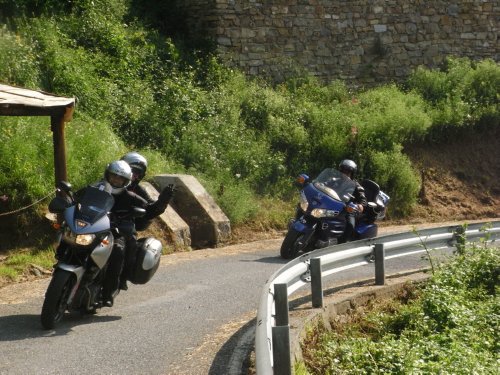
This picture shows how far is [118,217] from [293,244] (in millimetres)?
4620

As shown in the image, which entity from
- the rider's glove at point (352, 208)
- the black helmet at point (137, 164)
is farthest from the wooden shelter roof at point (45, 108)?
the rider's glove at point (352, 208)

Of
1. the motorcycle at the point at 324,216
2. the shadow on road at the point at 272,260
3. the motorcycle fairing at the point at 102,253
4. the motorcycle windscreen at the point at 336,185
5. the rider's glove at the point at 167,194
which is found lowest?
the shadow on road at the point at 272,260

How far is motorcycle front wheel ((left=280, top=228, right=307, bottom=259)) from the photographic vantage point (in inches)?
587

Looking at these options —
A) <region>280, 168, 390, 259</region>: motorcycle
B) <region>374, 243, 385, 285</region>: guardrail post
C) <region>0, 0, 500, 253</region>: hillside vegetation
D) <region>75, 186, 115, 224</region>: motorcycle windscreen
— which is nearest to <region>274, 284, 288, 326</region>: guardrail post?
<region>75, 186, 115, 224</region>: motorcycle windscreen

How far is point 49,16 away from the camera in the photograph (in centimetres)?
2255

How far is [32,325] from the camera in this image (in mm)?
10055

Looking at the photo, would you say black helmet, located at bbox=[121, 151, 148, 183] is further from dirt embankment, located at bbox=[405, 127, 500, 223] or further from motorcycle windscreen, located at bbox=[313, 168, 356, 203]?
dirt embankment, located at bbox=[405, 127, 500, 223]

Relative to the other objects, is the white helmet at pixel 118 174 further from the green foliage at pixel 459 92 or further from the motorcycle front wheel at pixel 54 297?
the green foliage at pixel 459 92

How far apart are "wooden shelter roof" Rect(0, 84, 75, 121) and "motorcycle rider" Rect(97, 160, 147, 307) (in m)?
2.77

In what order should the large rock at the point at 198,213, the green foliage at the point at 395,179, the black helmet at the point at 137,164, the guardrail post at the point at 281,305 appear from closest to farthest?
the guardrail post at the point at 281,305
the black helmet at the point at 137,164
the large rock at the point at 198,213
the green foliage at the point at 395,179

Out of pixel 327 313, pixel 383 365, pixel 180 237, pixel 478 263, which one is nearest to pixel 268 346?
pixel 383 365

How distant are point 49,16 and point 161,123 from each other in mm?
4097

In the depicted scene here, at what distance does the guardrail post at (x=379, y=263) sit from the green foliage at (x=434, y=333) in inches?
18.1

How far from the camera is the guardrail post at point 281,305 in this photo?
300 inches
